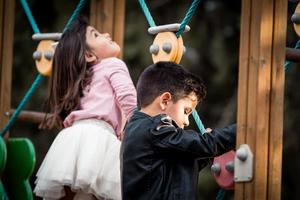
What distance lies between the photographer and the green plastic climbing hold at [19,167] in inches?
175

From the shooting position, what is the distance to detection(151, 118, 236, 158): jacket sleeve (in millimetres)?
2980

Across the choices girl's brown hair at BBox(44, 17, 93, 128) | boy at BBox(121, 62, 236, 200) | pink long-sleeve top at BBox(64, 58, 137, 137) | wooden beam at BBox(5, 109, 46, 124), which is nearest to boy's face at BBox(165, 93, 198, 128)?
boy at BBox(121, 62, 236, 200)

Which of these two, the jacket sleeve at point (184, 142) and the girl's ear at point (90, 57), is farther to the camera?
the girl's ear at point (90, 57)

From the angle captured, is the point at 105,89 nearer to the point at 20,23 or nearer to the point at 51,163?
the point at 51,163

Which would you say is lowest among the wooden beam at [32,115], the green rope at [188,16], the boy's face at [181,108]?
the boy's face at [181,108]

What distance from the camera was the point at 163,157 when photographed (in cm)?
303

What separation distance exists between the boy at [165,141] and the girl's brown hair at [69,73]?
0.63 m

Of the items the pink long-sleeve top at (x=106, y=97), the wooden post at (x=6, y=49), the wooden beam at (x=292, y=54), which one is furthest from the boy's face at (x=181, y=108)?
the wooden post at (x=6, y=49)

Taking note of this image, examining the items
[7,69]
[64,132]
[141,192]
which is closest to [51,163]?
[64,132]

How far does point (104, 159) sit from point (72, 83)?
1.15ft

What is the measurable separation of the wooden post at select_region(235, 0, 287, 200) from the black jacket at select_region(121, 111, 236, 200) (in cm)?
12

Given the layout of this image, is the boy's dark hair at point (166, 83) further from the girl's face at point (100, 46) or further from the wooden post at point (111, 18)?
the wooden post at point (111, 18)

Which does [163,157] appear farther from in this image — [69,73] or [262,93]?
[69,73]

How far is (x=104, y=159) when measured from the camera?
355cm
